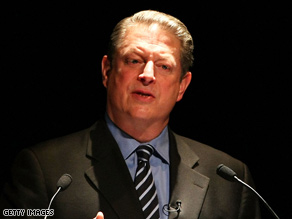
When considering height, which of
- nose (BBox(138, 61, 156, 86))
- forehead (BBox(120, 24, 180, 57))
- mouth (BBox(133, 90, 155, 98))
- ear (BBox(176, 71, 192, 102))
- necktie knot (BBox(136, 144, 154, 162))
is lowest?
necktie knot (BBox(136, 144, 154, 162))

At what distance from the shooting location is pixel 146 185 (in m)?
3.44

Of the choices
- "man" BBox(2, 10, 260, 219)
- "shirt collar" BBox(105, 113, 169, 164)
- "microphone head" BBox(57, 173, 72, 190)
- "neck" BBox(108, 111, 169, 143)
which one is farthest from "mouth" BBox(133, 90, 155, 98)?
"microphone head" BBox(57, 173, 72, 190)

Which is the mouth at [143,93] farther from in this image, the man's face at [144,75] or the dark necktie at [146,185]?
the dark necktie at [146,185]

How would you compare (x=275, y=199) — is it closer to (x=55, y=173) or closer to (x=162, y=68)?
(x=162, y=68)

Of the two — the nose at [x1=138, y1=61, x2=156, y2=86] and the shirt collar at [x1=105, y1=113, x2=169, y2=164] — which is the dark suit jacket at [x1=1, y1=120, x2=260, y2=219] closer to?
the shirt collar at [x1=105, y1=113, x2=169, y2=164]

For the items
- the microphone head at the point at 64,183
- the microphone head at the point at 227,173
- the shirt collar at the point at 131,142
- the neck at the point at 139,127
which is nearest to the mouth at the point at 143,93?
the neck at the point at 139,127

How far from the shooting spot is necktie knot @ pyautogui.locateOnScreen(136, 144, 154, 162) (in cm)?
353

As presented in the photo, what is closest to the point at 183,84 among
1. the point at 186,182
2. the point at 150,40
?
the point at 150,40

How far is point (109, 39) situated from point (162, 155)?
2.81ft

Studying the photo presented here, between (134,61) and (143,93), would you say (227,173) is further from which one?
(134,61)

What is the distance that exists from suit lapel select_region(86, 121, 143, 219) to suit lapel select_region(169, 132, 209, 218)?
0.24 m

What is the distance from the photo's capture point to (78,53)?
13.2 feet

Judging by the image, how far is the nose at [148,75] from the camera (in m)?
3.49

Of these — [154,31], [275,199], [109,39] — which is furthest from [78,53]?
[275,199]
